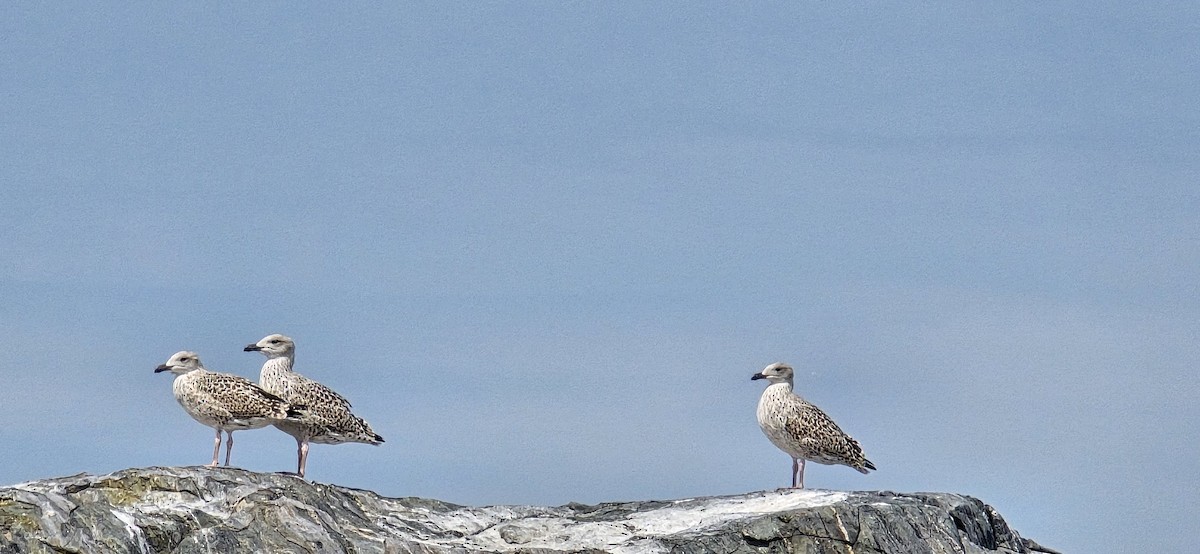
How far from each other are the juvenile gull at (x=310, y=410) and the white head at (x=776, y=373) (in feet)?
23.7

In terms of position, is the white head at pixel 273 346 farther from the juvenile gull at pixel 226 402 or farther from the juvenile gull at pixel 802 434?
the juvenile gull at pixel 802 434

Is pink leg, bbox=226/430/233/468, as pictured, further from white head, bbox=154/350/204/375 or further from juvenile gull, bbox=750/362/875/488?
juvenile gull, bbox=750/362/875/488

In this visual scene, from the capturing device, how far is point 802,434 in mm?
31266

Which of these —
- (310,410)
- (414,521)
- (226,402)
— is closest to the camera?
(414,521)

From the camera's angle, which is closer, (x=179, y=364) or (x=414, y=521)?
(x=414, y=521)

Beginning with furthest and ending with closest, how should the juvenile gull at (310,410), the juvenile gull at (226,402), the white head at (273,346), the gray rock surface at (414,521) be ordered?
the white head at (273,346) → the juvenile gull at (310,410) → the juvenile gull at (226,402) → the gray rock surface at (414,521)

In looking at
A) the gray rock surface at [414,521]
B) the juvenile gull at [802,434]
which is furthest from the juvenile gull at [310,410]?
the juvenile gull at [802,434]

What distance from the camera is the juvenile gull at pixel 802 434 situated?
3123 centimetres

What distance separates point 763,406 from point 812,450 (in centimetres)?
131

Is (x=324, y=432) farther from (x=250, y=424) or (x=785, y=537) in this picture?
(x=785, y=537)

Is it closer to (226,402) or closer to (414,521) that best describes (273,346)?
(226,402)

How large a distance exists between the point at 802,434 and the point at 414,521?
790 centimetres

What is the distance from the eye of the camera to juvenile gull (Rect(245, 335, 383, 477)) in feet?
97.8

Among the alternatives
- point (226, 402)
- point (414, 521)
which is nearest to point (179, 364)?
point (226, 402)
